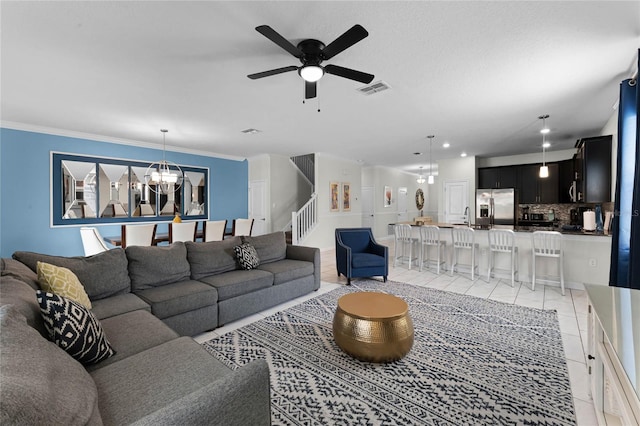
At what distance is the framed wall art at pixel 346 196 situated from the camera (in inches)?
339

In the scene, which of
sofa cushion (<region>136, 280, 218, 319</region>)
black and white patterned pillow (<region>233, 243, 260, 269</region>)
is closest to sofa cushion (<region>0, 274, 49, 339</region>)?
sofa cushion (<region>136, 280, 218, 319</region>)

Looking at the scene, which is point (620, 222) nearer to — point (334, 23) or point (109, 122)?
point (334, 23)

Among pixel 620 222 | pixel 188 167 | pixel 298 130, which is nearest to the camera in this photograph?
pixel 620 222

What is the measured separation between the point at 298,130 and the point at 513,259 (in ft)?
14.1

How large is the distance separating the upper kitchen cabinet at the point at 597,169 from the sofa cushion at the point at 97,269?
21.4 feet

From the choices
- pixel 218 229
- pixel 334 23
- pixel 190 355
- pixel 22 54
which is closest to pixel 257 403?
pixel 190 355

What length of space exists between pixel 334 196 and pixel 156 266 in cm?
577

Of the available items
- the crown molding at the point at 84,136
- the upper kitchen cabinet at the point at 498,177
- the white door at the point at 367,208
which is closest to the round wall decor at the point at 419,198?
the white door at the point at 367,208

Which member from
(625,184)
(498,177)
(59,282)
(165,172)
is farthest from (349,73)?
(498,177)

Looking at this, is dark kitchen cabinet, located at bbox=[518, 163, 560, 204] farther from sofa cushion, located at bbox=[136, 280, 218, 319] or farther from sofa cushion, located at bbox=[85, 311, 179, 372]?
sofa cushion, located at bbox=[85, 311, 179, 372]

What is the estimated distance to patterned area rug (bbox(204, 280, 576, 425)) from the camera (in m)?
1.85

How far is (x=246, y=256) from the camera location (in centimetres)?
373

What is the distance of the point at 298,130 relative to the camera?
5355 mm

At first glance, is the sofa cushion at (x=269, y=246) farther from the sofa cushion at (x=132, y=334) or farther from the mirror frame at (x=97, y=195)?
the mirror frame at (x=97, y=195)
